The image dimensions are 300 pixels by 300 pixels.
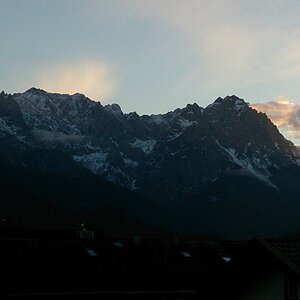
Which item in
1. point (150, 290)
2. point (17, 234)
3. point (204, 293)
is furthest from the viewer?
point (17, 234)

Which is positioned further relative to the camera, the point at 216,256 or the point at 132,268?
the point at 216,256

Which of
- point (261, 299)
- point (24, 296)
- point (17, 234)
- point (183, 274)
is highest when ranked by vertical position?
point (17, 234)

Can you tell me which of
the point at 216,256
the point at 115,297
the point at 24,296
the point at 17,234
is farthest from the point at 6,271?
the point at 17,234

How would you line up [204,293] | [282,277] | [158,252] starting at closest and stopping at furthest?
[282,277] < [204,293] < [158,252]

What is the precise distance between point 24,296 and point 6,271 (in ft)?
10.8

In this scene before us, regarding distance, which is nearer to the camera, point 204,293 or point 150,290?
point 204,293

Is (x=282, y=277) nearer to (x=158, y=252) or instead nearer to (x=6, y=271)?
(x=6, y=271)

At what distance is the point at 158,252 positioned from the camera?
5372 cm

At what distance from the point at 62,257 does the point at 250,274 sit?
122ft

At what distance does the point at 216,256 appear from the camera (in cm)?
5497

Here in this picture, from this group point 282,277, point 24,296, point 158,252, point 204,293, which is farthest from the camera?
point 158,252

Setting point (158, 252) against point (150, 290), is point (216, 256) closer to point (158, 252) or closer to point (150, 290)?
point (158, 252)

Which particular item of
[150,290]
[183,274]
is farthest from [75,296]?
[183,274]

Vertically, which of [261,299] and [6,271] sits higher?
[6,271]
